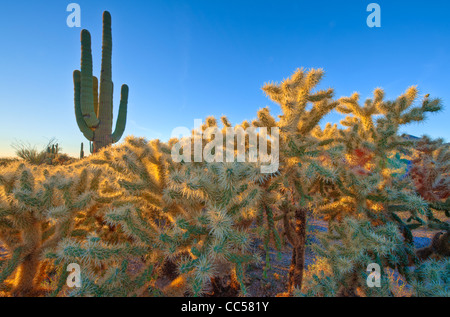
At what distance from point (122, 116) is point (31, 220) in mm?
9216

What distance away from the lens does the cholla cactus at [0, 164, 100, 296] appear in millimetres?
1214

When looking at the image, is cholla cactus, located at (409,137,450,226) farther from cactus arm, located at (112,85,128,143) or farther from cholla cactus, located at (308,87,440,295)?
cactus arm, located at (112,85,128,143)

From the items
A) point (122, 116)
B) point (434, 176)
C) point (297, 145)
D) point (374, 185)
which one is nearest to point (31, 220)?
point (297, 145)

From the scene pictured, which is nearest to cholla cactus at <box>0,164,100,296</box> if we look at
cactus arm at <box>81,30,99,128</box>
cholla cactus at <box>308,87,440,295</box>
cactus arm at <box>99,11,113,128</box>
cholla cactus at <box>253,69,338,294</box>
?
cholla cactus at <box>253,69,338,294</box>

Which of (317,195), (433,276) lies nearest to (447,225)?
(433,276)

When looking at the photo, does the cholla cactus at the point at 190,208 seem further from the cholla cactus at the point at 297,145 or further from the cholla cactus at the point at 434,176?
the cholla cactus at the point at 434,176

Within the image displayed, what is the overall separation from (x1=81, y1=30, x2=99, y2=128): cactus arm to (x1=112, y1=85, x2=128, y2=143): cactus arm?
1145 millimetres

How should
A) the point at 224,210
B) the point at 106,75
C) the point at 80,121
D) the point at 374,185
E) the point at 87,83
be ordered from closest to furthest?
the point at 224,210 < the point at 374,185 < the point at 87,83 < the point at 80,121 < the point at 106,75

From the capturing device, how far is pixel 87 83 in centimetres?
784

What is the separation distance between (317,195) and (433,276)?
30.7 inches

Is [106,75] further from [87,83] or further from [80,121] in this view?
[80,121]

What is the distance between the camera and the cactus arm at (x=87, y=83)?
25.3 feet

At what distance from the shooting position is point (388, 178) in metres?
1.52
